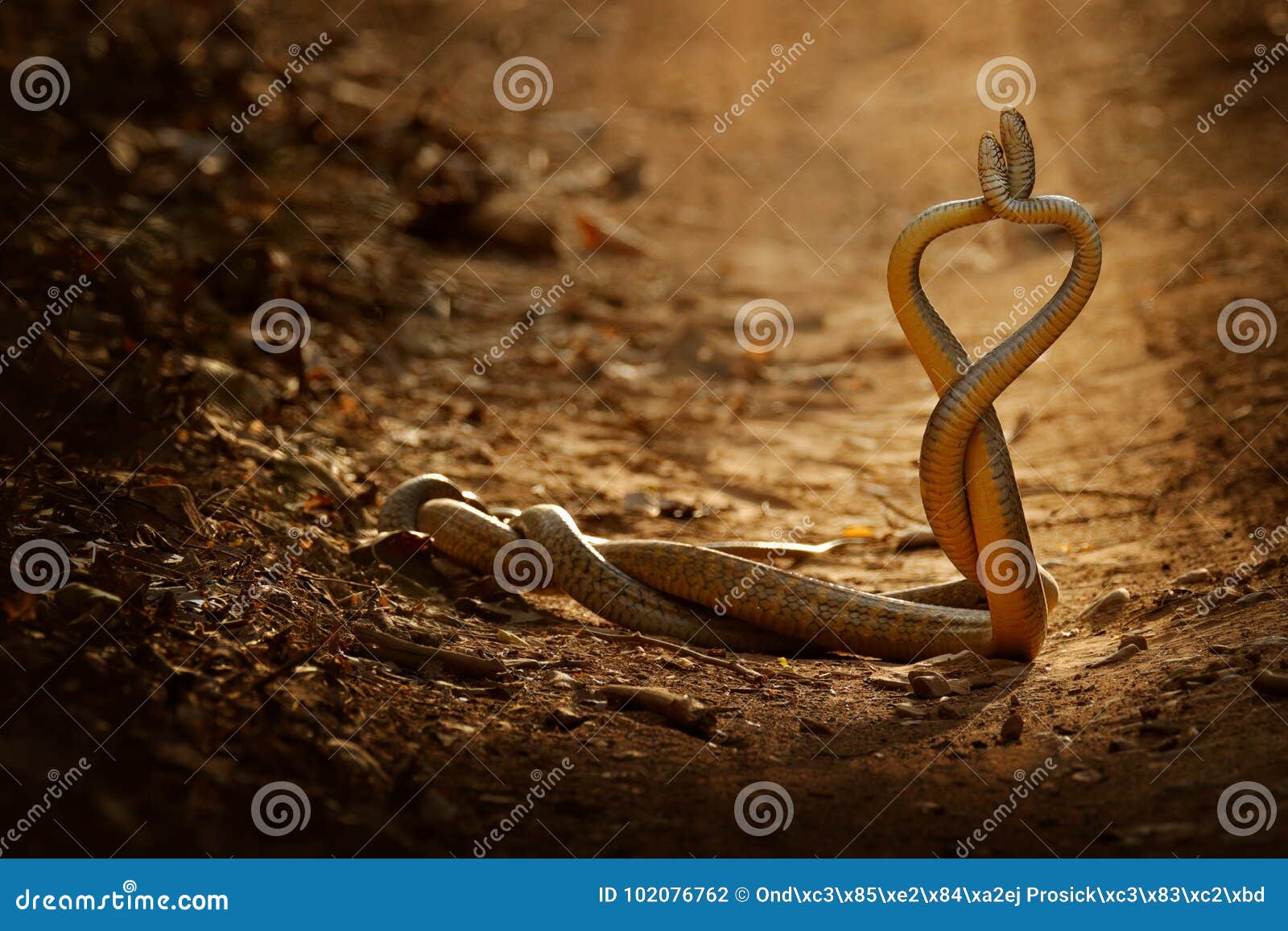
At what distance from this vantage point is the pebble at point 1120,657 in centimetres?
490

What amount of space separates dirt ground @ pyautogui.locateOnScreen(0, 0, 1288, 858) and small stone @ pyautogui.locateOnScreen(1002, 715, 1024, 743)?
26 mm

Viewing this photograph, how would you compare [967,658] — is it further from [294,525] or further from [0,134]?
[0,134]

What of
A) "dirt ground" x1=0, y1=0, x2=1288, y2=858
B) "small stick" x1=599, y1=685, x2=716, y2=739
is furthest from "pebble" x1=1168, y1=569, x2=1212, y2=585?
"small stick" x1=599, y1=685, x2=716, y2=739

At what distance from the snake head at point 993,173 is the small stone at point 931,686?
1.92 metres

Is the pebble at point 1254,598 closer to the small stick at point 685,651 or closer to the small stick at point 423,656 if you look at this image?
the small stick at point 685,651

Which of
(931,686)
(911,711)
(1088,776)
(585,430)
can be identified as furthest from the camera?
(585,430)

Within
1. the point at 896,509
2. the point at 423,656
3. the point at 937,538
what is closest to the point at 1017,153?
the point at 937,538

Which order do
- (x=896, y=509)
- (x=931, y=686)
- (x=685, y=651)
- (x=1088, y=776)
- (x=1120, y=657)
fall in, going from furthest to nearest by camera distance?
1. (x=896, y=509)
2. (x=685, y=651)
3. (x=1120, y=657)
4. (x=931, y=686)
5. (x=1088, y=776)

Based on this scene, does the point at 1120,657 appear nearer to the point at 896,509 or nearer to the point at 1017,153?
the point at 1017,153

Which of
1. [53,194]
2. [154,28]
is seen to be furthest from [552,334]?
[154,28]

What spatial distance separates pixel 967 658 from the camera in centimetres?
532

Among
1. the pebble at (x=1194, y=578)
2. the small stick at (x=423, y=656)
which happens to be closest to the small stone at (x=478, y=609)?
the small stick at (x=423, y=656)

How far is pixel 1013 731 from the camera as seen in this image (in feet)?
14.0

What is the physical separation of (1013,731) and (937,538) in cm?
123
